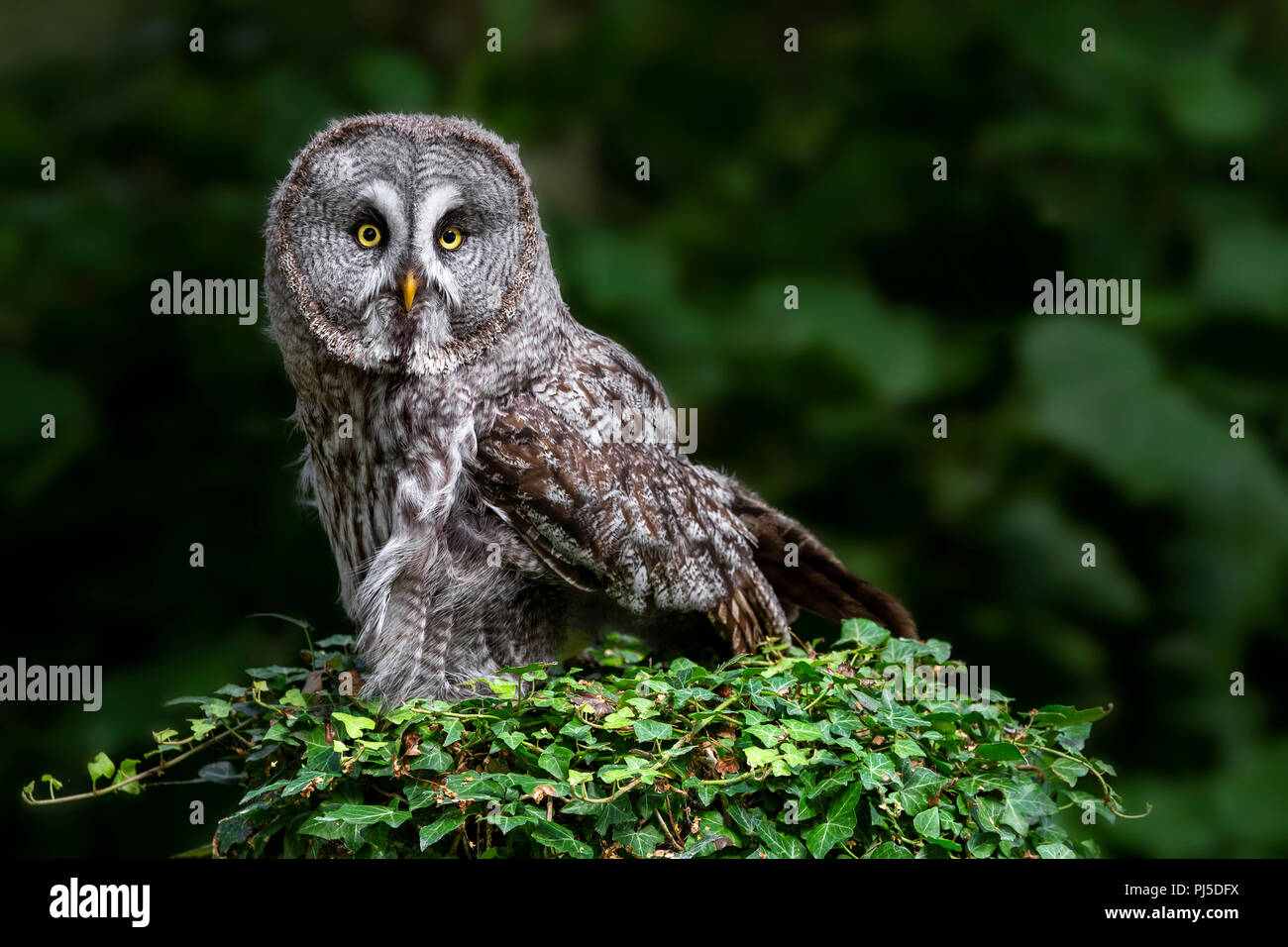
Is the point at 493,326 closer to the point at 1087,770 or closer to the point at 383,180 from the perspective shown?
the point at 383,180

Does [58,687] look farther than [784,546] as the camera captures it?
Yes

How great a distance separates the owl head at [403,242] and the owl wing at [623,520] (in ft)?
0.65

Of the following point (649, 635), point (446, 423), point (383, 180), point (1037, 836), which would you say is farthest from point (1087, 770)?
point (383, 180)

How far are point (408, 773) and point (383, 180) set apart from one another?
39.6 inches

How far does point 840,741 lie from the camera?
2.04m

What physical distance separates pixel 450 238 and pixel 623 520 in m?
0.60

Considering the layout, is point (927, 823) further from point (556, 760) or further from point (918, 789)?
point (556, 760)

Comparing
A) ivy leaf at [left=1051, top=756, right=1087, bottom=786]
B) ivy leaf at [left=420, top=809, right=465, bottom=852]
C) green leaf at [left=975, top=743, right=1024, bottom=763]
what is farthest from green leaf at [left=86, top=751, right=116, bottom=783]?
ivy leaf at [left=1051, top=756, right=1087, bottom=786]

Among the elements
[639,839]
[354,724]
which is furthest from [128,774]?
[639,839]

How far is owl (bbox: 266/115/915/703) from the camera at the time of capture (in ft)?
7.32

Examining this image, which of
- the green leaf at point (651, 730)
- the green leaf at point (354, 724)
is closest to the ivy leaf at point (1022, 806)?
the green leaf at point (651, 730)

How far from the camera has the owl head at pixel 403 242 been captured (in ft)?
7.22

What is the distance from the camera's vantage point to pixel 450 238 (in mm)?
2260

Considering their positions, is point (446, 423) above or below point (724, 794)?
above
